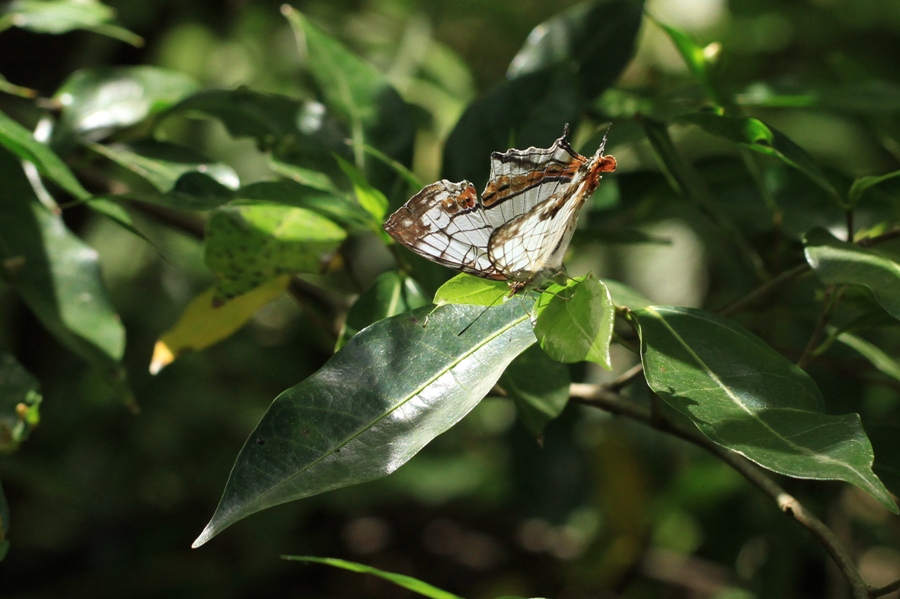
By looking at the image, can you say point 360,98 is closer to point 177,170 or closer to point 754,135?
point 177,170

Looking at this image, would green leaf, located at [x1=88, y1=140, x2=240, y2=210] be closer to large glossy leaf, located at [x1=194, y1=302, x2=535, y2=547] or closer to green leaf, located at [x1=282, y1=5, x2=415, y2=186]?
green leaf, located at [x1=282, y1=5, x2=415, y2=186]

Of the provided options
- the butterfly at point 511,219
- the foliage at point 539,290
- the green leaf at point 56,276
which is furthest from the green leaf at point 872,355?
the green leaf at point 56,276

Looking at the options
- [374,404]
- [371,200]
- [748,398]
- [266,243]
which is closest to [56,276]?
[266,243]

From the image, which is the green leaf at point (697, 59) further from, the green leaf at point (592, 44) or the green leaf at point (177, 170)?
the green leaf at point (177, 170)

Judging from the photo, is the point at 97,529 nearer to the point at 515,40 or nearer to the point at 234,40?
the point at 234,40

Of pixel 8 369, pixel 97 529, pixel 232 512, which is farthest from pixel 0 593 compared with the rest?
pixel 232 512

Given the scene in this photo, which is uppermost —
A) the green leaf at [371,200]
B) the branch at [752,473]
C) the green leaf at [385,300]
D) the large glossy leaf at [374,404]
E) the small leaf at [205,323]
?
the green leaf at [371,200]

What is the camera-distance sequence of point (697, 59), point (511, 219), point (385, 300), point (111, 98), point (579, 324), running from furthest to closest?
point (111, 98)
point (697, 59)
point (385, 300)
point (511, 219)
point (579, 324)
